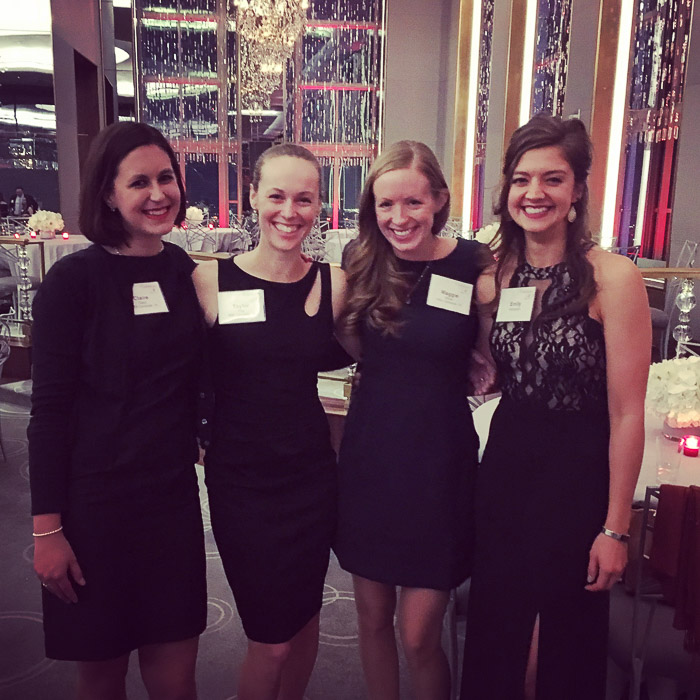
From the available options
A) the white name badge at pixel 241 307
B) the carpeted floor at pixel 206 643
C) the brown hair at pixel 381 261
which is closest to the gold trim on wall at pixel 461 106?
the carpeted floor at pixel 206 643

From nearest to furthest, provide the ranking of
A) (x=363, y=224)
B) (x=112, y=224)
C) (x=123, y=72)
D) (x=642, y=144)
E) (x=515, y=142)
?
(x=112, y=224) < (x=515, y=142) < (x=363, y=224) < (x=642, y=144) < (x=123, y=72)

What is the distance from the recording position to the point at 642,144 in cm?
739

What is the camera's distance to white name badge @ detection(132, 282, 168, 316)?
145 centimetres

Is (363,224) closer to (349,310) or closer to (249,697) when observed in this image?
(349,310)

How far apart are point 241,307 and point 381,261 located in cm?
39

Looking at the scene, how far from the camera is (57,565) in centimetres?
Answer: 140

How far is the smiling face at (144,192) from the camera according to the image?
1.45 m

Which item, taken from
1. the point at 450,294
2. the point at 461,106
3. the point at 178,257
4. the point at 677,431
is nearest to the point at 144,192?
the point at 178,257

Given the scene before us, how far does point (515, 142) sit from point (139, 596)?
1.32 metres

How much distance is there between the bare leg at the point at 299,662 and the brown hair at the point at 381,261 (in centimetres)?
79

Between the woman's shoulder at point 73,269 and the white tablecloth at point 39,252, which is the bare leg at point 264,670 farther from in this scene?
the white tablecloth at point 39,252

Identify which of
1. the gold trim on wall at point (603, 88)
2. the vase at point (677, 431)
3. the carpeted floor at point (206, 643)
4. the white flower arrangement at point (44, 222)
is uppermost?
the gold trim on wall at point (603, 88)

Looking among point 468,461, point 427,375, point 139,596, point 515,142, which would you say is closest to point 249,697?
point 139,596

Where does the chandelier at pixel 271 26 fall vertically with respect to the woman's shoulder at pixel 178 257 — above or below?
above
